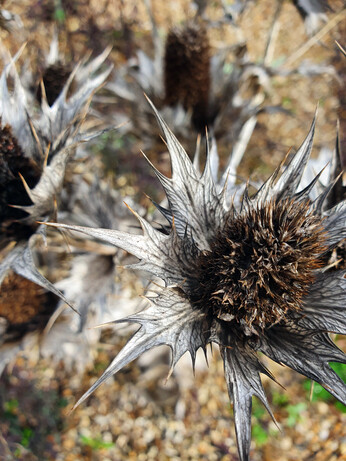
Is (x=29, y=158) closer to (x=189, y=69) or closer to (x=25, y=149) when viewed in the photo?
(x=25, y=149)

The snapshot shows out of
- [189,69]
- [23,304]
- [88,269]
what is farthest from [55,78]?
[23,304]

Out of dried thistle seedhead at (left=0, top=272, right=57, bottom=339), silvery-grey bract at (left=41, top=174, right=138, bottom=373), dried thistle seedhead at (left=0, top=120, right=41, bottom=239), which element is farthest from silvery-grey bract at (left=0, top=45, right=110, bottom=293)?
dried thistle seedhead at (left=0, top=272, right=57, bottom=339)

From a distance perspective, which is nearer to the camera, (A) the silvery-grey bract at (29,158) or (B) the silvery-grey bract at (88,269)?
(A) the silvery-grey bract at (29,158)

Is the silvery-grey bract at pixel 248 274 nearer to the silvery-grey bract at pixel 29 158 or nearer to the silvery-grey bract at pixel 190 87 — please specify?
the silvery-grey bract at pixel 29 158

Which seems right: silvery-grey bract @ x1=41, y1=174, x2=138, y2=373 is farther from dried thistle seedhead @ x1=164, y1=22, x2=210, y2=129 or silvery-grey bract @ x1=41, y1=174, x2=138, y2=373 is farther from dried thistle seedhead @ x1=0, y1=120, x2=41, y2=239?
dried thistle seedhead @ x1=164, y1=22, x2=210, y2=129

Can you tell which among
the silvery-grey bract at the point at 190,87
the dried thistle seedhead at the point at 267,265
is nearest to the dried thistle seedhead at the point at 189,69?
the silvery-grey bract at the point at 190,87

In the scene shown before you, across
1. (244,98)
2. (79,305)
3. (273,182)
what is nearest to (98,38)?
(244,98)

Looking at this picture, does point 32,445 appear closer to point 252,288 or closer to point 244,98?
point 252,288
